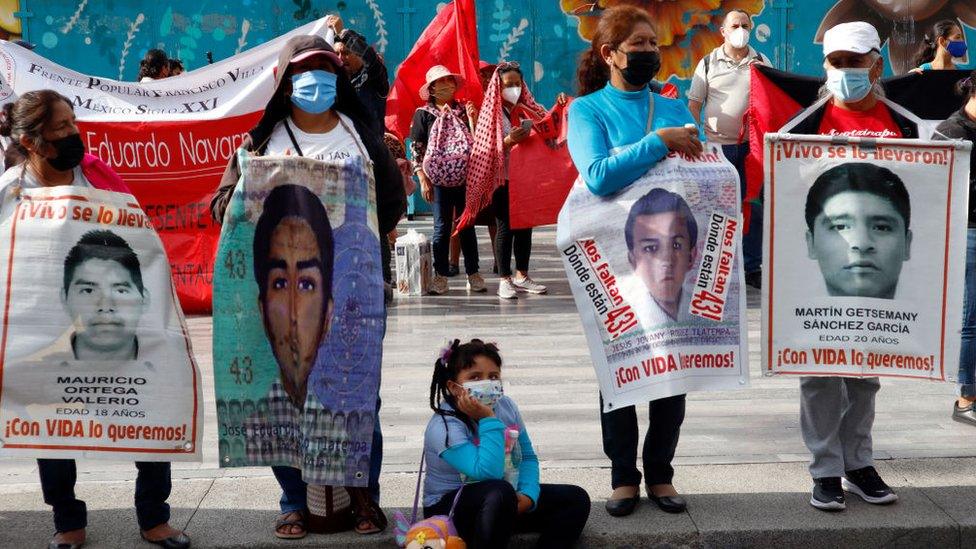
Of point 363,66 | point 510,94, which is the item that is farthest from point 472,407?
point 510,94

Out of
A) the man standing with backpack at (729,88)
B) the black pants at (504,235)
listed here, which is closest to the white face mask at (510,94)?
the black pants at (504,235)

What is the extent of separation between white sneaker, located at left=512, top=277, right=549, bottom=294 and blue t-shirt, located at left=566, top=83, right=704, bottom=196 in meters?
5.38

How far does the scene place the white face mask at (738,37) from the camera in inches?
368

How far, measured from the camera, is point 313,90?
4.50 meters

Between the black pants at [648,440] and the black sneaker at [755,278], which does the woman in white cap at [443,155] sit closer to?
the black sneaker at [755,278]

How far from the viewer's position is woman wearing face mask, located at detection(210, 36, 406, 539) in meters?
4.52

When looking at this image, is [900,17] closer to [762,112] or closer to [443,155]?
[443,155]

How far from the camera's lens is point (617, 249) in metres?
4.64

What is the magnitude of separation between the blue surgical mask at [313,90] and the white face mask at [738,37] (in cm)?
542

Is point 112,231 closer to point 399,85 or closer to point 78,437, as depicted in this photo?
point 78,437

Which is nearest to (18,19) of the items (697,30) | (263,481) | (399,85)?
(399,85)

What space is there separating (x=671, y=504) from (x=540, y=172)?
216 inches

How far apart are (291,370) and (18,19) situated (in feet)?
33.9

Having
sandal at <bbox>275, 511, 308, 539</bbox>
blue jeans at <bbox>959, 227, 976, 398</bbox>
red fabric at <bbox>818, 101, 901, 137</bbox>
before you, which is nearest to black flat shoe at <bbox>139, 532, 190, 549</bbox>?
sandal at <bbox>275, 511, 308, 539</bbox>
